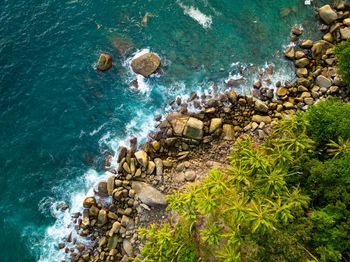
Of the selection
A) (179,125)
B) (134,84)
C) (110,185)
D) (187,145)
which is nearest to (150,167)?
(187,145)

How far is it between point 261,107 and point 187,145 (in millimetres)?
10280

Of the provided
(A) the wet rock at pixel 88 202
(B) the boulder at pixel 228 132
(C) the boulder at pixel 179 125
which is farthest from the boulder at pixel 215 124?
(A) the wet rock at pixel 88 202

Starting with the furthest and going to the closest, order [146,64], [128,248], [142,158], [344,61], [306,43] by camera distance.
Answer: [146,64] < [306,43] < [142,158] < [344,61] < [128,248]

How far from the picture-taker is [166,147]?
97.0 feet

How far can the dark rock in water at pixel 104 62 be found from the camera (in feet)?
107

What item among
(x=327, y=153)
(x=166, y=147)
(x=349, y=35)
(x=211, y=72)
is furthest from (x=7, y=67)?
(x=349, y=35)

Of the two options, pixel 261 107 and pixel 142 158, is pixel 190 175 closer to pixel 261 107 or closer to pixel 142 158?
pixel 142 158

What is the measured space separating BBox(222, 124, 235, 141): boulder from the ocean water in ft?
18.7

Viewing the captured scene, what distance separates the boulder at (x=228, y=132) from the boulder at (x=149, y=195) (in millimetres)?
10199

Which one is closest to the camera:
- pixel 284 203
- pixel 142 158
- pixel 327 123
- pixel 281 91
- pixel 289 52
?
pixel 284 203

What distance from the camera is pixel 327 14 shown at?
1266 inches

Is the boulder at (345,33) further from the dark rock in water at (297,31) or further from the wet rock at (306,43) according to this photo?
the dark rock in water at (297,31)

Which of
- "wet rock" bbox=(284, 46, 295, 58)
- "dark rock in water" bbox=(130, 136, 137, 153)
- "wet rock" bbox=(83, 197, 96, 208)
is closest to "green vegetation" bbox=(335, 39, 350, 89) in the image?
"wet rock" bbox=(284, 46, 295, 58)

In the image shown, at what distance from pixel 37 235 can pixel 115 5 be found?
32.5 meters
